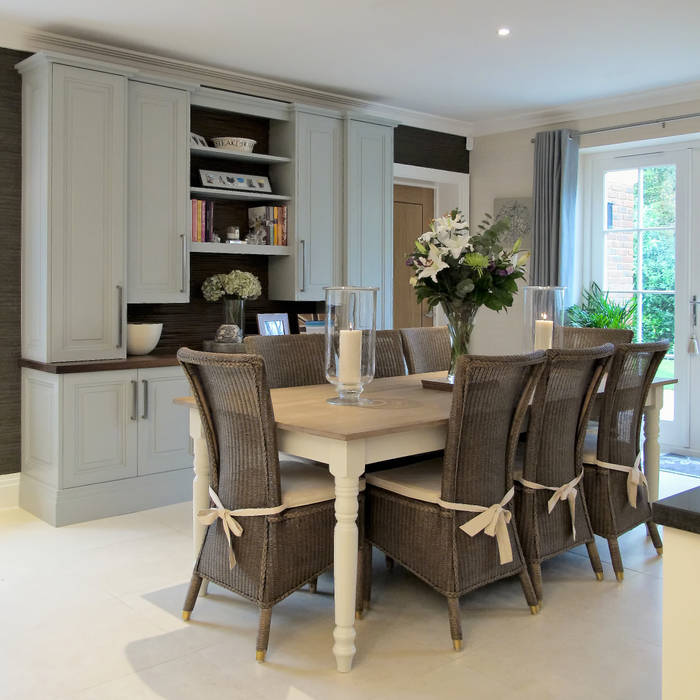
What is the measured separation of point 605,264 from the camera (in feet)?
19.3

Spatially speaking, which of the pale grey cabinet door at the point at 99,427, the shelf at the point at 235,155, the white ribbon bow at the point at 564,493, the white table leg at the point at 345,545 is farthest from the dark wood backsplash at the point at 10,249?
the white ribbon bow at the point at 564,493

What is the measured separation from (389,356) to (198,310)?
1588 mm

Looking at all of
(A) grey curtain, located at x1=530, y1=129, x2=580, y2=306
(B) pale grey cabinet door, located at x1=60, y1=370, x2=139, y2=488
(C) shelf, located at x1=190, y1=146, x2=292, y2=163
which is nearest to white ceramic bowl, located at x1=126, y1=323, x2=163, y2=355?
(B) pale grey cabinet door, located at x1=60, y1=370, x2=139, y2=488

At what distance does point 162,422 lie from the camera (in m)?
4.22

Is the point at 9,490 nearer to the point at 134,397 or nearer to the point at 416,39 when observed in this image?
the point at 134,397

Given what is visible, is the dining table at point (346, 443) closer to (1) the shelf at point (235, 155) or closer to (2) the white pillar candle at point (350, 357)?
(2) the white pillar candle at point (350, 357)

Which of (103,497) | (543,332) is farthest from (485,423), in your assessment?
(103,497)

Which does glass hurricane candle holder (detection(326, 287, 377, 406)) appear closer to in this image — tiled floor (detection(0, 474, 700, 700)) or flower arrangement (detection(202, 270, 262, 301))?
tiled floor (detection(0, 474, 700, 700))

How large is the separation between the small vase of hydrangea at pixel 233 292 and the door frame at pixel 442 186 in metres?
1.89

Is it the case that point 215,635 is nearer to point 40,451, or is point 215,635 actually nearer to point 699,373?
point 40,451

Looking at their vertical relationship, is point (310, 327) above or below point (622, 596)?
above

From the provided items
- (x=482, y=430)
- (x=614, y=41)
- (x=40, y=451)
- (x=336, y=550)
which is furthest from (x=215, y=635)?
(x=614, y=41)

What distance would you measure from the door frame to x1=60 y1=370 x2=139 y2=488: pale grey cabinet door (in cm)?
298

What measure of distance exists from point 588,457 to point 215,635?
66.5 inches
